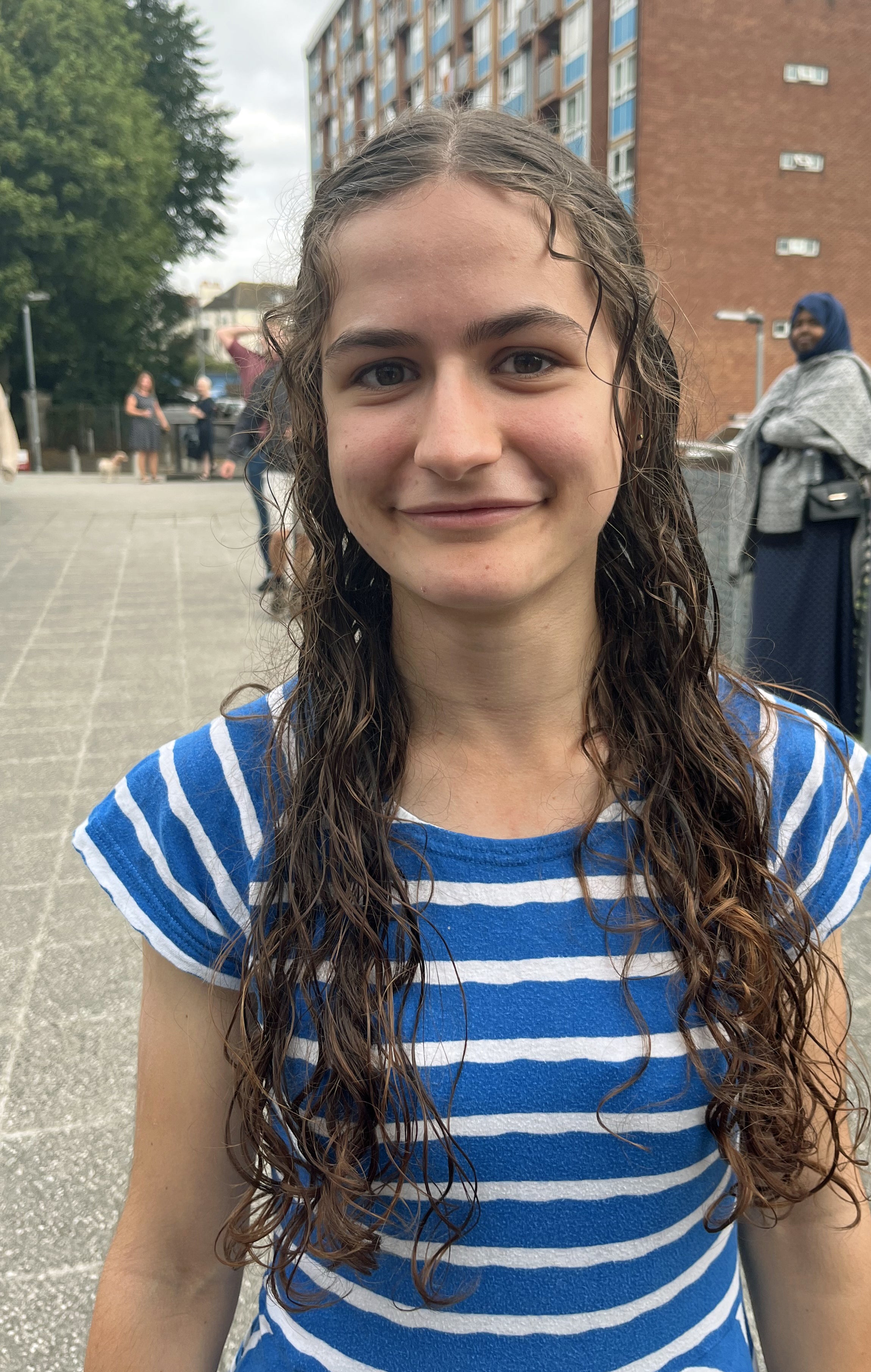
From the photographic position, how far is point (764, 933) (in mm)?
1073

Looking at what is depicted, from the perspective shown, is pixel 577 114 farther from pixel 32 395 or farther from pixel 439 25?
pixel 32 395

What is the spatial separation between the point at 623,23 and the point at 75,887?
3691 centimetres

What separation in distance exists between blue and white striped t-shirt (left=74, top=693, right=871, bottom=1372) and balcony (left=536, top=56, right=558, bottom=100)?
3992 centimetres

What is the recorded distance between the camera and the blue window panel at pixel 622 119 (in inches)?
1342

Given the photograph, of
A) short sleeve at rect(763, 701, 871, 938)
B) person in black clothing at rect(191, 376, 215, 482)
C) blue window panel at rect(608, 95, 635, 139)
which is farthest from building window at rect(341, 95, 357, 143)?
short sleeve at rect(763, 701, 871, 938)

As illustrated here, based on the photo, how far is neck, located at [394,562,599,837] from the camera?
3.64 feet

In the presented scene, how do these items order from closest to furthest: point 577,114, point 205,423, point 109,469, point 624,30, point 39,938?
1. point 39,938
2. point 109,469
3. point 205,423
4. point 624,30
5. point 577,114

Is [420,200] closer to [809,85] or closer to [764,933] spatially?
[764,933]

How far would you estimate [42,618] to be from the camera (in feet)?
25.4

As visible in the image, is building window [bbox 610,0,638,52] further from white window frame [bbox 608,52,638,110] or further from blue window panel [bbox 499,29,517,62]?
blue window panel [bbox 499,29,517,62]

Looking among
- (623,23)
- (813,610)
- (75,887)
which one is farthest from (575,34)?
(75,887)

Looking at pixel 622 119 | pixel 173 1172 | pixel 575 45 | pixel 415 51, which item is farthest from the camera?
pixel 415 51

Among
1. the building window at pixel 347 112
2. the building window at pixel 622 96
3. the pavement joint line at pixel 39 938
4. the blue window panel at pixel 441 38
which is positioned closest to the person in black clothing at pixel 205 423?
the pavement joint line at pixel 39 938

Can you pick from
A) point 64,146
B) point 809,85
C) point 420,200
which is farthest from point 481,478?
point 809,85
